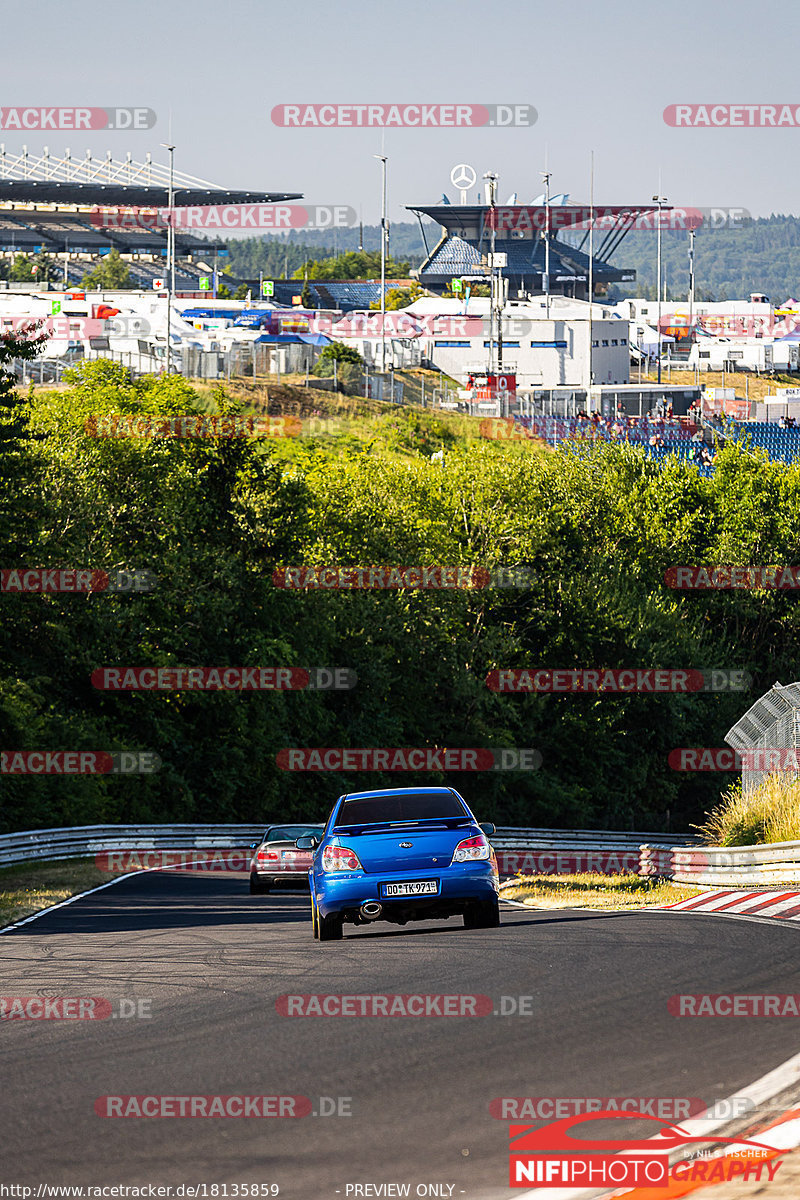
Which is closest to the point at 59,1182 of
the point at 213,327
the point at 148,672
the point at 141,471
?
the point at 148,672

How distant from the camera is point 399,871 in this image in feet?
43.5

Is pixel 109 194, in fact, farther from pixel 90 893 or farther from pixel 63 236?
pixel 90 893

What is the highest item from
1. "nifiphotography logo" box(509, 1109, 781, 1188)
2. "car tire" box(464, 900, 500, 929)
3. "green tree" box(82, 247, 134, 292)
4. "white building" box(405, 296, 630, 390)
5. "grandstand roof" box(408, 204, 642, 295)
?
"grandstand roof" box(408, 204, 642, 295)

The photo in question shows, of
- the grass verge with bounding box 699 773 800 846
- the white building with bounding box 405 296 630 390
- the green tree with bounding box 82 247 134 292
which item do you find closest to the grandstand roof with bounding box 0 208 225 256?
the green tree with bounding box 82 247 134 292


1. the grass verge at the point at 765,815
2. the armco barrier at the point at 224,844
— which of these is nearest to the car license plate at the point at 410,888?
the grass verge at the point at 765,815

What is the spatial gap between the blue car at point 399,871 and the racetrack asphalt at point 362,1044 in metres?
0.34

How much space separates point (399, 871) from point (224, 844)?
20.4m

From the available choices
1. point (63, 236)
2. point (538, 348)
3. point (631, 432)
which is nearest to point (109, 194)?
point (63, 236)

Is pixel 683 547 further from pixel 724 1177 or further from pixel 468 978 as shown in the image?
pixel 724 1177

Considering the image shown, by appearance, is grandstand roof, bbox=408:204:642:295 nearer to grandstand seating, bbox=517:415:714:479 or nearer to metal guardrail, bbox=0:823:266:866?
grandstand seating, bbox=517:415:714:479

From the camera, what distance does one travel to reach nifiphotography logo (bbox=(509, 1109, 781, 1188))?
21.3 ft

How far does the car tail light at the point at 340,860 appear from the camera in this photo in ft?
43.7

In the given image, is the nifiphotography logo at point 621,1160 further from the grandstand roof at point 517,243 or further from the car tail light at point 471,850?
the grandstand roof at point 517,243

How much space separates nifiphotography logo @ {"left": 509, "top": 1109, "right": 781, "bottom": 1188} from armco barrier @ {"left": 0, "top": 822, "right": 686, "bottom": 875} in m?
19.8
